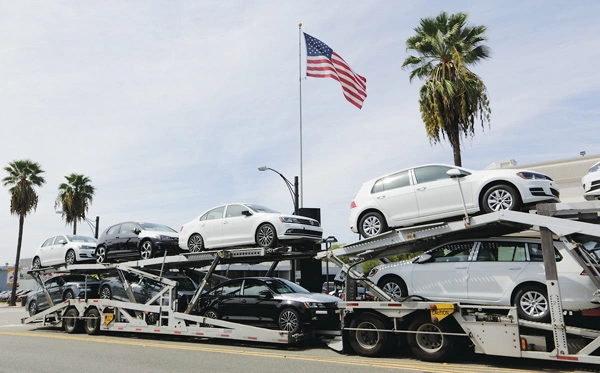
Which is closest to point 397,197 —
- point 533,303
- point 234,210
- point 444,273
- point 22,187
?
point 444,273

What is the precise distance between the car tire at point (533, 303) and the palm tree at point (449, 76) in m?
11.4

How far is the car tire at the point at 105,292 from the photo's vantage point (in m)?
14.3

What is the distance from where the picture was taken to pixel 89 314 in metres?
14.1

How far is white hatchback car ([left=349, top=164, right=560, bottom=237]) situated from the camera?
26.7 ft

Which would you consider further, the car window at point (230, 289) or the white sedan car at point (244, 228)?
the car window at point (230, 289)

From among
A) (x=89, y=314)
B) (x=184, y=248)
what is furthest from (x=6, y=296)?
(x=184, y=248)

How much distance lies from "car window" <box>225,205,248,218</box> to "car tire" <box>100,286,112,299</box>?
5060 millimetres

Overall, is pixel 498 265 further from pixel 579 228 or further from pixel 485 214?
pixel 579 228

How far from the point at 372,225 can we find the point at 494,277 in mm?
2478

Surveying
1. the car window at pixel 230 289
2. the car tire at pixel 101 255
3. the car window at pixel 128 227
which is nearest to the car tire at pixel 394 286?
the car window at pixel 230 289

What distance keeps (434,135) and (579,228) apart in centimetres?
1246

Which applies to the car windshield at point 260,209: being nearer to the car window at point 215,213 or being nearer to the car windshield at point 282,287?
the car window at point 215,213

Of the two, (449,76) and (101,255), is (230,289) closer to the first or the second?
(101,255)

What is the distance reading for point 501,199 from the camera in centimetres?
820
